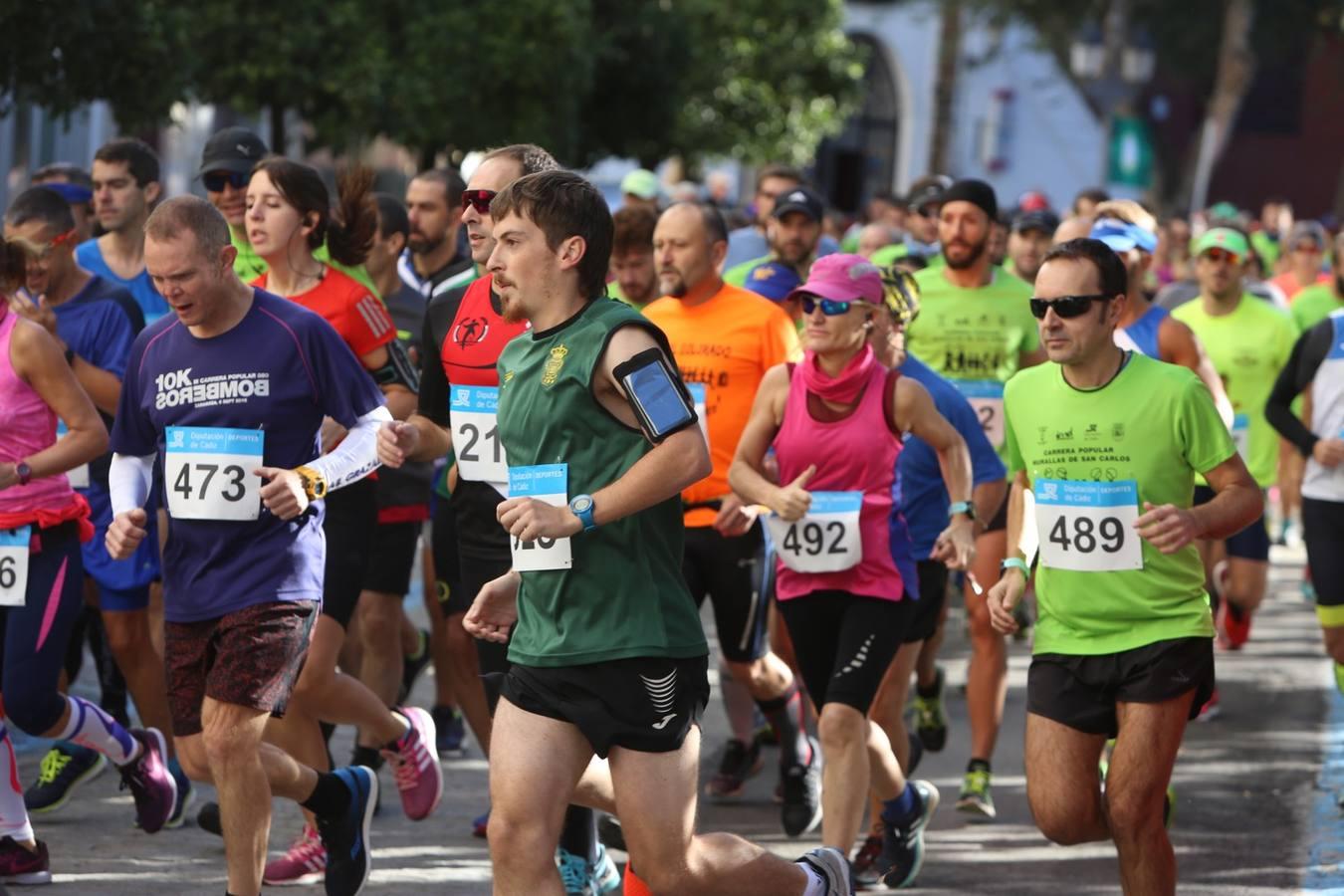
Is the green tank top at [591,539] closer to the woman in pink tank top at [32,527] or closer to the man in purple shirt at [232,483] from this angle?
the man in purple shirt at [232,483]

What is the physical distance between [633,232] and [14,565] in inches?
104

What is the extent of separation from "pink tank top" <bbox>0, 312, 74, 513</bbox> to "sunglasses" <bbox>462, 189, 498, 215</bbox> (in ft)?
5.12

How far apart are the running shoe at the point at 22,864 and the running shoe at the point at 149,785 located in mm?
563

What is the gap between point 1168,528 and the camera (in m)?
5.93

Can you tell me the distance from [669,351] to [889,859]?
8.65 ft

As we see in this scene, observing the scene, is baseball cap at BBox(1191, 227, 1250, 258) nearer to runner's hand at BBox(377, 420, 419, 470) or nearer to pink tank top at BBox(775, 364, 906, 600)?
pink tank top at BBox(775, 364, 906, 600)

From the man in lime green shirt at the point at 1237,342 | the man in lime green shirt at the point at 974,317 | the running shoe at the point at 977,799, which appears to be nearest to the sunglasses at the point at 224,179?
the man in lime green shirt at the point at 974,317

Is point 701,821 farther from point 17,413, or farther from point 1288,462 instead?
point 1288,462

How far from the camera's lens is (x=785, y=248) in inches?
446

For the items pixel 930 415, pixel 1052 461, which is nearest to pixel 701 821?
pixel 930 415

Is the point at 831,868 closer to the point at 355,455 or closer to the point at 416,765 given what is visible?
the point at 355,455

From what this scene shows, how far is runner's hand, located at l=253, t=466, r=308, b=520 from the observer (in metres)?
5.96

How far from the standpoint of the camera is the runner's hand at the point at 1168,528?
5926 millimetres

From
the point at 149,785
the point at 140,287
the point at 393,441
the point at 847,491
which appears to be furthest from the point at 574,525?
the point at 140,287
